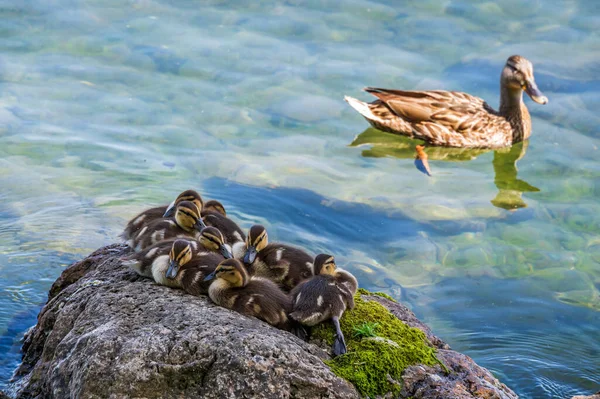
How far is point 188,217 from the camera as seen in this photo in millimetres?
5809

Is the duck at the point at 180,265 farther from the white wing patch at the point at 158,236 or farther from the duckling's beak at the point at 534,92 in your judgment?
the duckling's beak at the point at 534,92

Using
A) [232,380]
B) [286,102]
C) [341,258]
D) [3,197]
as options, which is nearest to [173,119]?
[286,102]

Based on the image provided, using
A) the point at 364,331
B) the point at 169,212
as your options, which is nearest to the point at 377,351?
the point at 364,331

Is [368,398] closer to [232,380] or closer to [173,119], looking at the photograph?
[232,380]

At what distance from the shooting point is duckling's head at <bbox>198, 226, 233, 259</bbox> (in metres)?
5.52

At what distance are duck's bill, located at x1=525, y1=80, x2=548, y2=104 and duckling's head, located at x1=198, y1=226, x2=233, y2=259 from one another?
6.93m

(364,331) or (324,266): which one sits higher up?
(324,266)

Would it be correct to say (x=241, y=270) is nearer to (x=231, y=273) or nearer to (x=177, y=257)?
(x=231, y=273)

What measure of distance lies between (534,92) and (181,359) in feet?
27.2

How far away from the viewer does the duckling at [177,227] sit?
5801 mm

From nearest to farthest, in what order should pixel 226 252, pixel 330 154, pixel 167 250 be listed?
1. pixel 167 250
2. pixel 226 252
3. pixel 330 154

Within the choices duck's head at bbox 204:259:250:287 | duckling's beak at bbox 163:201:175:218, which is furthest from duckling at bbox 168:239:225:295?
duckling's beak at bbox 163:201:175:218

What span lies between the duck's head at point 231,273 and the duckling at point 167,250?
31 cm

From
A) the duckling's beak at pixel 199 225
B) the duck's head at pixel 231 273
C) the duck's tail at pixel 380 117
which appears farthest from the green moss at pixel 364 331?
the duck's tail at pixel 380 117
